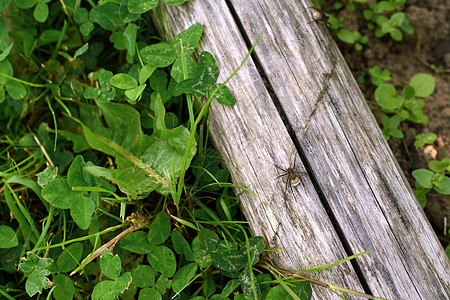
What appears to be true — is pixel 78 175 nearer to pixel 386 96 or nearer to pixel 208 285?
pixel 208 285

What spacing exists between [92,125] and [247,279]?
136 centimetres

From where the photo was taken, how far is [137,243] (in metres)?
1.85

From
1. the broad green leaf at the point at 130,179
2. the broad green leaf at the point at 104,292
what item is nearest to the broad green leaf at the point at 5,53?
the broad green leaf at the point at 130,179

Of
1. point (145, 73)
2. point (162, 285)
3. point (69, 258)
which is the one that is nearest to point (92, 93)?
point (145, 73)

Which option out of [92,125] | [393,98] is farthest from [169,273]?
[393,98]

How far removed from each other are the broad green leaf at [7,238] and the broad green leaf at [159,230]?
2.53 ft

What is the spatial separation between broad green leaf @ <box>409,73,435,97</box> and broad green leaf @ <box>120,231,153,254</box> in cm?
211

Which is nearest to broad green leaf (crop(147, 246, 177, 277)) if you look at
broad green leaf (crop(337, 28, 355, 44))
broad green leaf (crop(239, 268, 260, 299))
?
broad green leaf (crop(239, 268, 260, 299))

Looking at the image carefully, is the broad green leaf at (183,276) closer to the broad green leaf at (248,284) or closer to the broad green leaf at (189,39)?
the broad green leaf at (248,284)

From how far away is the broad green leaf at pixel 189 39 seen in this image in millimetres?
1864

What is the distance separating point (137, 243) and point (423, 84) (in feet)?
7.30

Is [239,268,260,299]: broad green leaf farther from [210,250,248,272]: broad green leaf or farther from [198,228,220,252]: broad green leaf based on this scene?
[198,228,220,252]: broad green leaf

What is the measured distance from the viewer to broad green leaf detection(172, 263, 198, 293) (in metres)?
1.78

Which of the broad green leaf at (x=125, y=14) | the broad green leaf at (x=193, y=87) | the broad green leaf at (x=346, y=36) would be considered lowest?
the broad green leaf at (x=346, y=36)
